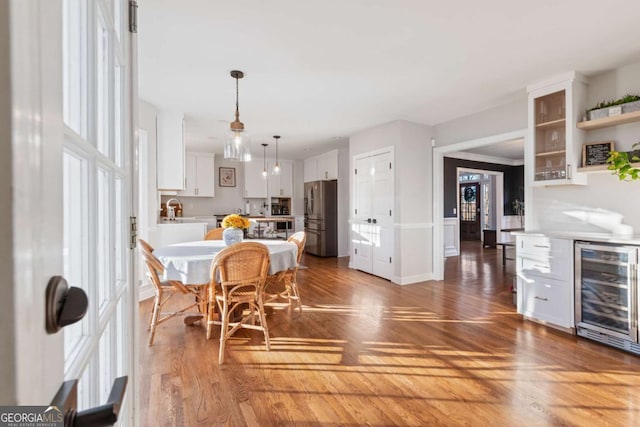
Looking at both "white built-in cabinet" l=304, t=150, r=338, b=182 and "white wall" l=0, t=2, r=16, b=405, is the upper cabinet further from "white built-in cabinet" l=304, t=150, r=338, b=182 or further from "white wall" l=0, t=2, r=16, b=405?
"white built-in cabinet" l=304, t=150, r=338, b=182

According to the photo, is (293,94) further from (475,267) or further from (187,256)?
(475,267)

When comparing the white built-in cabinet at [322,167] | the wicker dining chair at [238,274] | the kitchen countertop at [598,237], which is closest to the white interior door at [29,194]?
the wicker dining chair at [238,274]

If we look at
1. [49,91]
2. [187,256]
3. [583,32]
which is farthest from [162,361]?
[583,32]

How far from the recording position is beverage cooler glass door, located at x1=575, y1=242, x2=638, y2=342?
95.4 inches

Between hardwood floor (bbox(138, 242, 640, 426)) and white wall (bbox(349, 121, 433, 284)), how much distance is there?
1.32 m

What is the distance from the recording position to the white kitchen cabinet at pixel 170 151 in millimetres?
4137

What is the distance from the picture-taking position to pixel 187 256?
2570 millimetres

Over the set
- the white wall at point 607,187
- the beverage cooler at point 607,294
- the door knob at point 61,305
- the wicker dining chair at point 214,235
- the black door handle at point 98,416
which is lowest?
the beverage cooler at point 607,294

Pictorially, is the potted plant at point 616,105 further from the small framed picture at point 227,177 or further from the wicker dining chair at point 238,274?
the small framed picture at point 227,177

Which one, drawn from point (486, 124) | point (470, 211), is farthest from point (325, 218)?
point (470, 211)

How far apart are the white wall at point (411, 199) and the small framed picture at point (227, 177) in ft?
13.8

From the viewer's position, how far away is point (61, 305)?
34cm

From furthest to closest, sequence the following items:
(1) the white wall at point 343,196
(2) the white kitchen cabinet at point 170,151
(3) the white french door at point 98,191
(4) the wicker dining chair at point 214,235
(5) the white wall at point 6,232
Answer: (1) the white wall at point 343,196, (2) the white kitchen cabinet at point 170,151, (4) the wicker dining chair at point 214,235, (3) the white french door at point 98,191, (5) the white wall at point 6,232

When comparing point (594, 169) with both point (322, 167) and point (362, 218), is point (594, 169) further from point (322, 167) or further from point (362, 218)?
point (322, 167)
